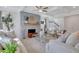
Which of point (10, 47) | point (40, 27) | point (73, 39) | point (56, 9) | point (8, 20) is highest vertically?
point (56, 9)

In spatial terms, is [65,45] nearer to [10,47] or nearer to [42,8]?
[42,8]

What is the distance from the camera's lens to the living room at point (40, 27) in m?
2.43

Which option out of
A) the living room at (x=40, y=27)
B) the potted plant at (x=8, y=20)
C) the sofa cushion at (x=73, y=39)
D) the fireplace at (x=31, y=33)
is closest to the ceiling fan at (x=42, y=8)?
the living room at (x=40, y=27)

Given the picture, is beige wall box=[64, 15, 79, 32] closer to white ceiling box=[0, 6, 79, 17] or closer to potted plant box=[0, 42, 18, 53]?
white ceiling box=[0, 6, 79, 17]

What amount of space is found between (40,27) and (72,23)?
53 cm

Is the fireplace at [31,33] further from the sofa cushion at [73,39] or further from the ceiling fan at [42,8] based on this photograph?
the sofa cushion at [73,39]

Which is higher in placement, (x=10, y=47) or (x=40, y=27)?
(x=40, y=27)

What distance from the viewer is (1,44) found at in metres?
2.42

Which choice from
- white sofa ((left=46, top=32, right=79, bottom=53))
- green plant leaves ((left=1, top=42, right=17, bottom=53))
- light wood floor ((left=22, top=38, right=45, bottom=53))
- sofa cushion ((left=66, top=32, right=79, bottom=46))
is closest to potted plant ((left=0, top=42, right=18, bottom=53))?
green plant leaves ((left=1, top=42, right=17, bottom=53))

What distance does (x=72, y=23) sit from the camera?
95.4 inches

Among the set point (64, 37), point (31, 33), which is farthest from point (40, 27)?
point (64, 37)

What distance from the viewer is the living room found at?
243 centimetres

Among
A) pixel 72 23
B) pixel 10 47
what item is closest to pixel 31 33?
pixel 10 47
